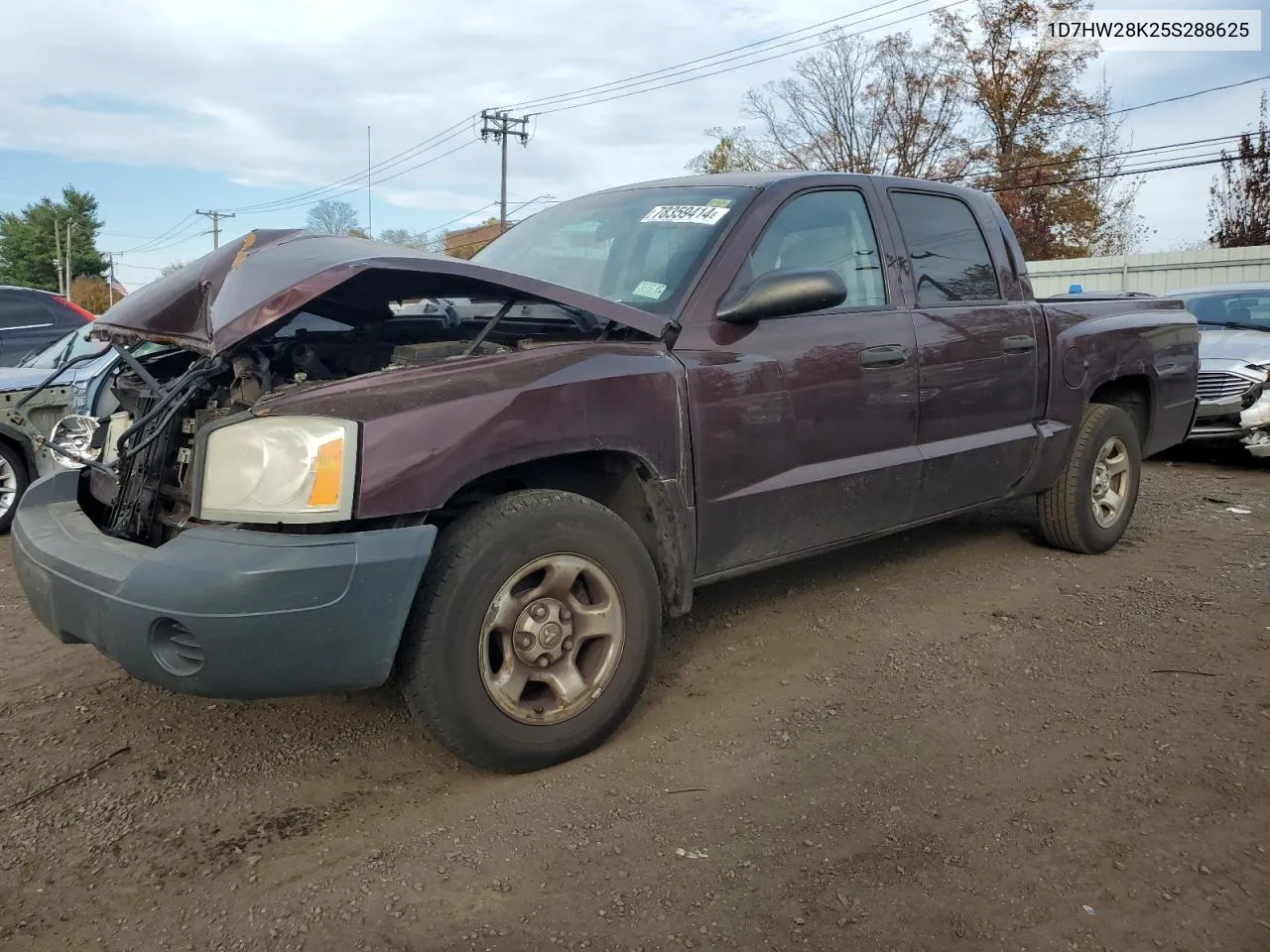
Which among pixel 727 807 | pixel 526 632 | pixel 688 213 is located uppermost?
pixel 688 213

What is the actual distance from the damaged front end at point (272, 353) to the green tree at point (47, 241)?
70.5 meters

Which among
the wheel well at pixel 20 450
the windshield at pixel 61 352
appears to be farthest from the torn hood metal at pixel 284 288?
the windshield at pixel 61 352

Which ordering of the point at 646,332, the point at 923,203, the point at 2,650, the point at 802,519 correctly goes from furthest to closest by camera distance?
the point at 923,203 < the point at 2,650 < the point at 802,519 < the point at 646,332

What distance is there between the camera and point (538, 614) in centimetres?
277

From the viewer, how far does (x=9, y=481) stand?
6.53m

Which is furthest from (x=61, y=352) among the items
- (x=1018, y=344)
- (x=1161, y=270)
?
(x=1161, y=270)

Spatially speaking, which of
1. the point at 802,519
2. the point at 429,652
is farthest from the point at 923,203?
the point at 429,652

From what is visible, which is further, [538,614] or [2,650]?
[2,650]

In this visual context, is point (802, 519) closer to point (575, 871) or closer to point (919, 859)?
point (919, 859)

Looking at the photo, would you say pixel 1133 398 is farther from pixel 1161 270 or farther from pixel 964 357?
pixel 1161 270

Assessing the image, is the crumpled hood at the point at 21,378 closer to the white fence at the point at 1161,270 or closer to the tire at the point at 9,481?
the tire at the point at 9,481

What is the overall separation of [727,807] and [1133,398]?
3916 millimetres

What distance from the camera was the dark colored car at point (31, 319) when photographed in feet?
29.3

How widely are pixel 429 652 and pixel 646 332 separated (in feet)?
4.01
